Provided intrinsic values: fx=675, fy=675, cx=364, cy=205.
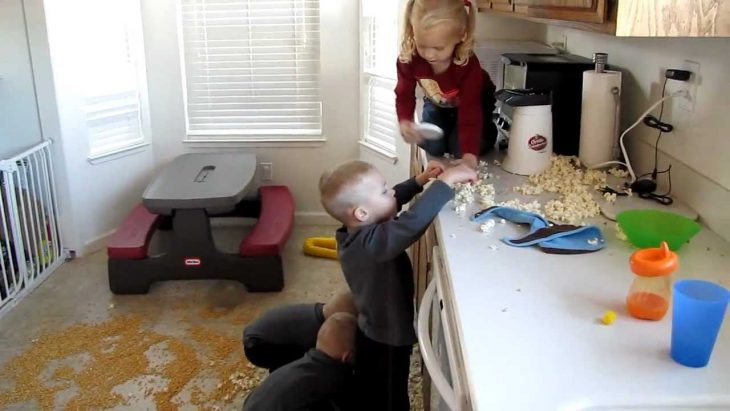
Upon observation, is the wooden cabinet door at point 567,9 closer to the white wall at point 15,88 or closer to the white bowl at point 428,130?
the white bowl at point 428,130

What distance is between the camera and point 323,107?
3959mm

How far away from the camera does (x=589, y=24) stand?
1.47 metres

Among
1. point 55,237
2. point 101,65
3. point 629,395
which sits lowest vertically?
point 55,237

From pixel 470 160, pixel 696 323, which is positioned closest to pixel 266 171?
pixel 470 160

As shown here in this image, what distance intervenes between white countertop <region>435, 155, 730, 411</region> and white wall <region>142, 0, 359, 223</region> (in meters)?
2.56

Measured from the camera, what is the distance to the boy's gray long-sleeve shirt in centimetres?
154

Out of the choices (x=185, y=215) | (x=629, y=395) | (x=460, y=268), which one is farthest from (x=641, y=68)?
(x=185, y=215)

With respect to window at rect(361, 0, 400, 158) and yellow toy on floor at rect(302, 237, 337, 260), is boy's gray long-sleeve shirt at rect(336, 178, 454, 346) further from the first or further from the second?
window at rect(361, 0, 400, 158)

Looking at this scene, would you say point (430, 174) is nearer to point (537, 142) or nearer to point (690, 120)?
point (537, 142)

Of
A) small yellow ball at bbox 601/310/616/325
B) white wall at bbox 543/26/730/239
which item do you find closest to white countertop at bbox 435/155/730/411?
small yellow ball at bbox 601/310/616/325

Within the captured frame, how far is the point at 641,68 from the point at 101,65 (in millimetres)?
2790

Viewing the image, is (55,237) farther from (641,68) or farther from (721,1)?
(721,1)

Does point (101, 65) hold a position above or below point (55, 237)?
above

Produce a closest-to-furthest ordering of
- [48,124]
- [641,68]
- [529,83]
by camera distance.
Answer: [641,68] → [529,83] → [48,124]
